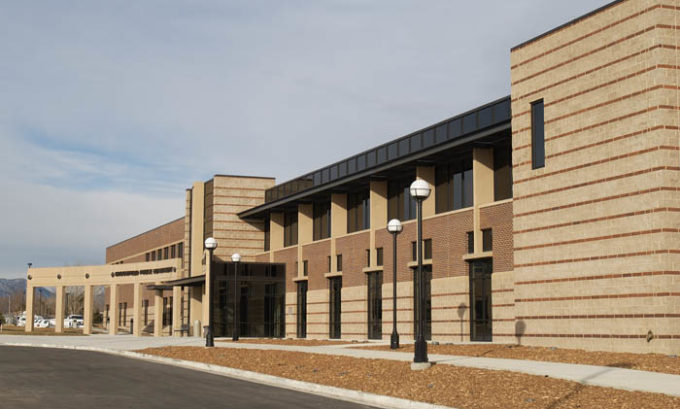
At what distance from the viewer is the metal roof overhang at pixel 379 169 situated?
33.3 m

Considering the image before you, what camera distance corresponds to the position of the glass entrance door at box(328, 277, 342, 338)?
4816 centimetres

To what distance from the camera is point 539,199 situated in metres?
27.6

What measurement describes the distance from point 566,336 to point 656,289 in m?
3.98

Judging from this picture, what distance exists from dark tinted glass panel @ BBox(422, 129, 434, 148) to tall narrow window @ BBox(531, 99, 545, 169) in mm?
9974

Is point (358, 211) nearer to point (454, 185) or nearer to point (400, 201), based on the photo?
point (400, 201)

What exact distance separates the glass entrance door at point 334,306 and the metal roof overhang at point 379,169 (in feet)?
17.8

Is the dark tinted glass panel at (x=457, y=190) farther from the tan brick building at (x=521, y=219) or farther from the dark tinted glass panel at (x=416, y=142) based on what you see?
the dark tinted glass panel at (x=416, y=142)

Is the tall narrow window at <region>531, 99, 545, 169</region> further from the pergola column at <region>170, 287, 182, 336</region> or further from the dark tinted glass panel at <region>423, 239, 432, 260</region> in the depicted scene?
the pergola column at <region>170, 287, 182, 336</region>

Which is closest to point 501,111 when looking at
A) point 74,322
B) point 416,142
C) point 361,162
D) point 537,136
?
point 537,136

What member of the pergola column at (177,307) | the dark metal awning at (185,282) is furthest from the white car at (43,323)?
the pergola column at (177,307)

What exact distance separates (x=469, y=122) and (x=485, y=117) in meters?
1.23

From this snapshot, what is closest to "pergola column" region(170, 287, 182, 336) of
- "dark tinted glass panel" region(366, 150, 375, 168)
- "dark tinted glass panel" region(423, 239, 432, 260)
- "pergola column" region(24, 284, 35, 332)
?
"pergola column" region(24, 284, 35, 332)

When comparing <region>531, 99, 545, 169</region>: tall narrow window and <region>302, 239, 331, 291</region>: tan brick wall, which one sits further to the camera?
<region>302, 239, 331, 291</region>: tan brick wall

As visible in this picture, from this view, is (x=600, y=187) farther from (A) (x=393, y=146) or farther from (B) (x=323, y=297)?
(B) (x=323, y=297)
